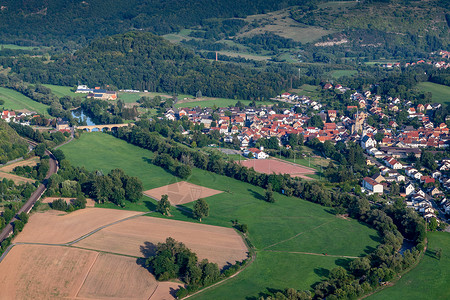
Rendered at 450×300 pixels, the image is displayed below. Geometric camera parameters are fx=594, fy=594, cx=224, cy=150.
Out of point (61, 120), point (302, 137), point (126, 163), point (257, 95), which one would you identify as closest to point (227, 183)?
point (126, 163)

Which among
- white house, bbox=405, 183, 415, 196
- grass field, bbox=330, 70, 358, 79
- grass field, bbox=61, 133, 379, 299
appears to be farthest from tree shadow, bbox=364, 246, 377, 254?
grass field, bbox=330, 70, 358, 79

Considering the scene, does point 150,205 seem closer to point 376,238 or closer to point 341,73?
point 376,238

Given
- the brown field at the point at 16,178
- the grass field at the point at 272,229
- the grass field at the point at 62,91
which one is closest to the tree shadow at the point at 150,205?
the grass field at the point at 272,229

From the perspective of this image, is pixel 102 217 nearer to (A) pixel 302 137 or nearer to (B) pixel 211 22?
(A) pixel 302 137

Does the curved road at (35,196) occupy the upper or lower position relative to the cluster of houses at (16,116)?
lower

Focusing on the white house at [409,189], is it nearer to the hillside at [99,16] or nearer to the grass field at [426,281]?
the grass field at [426,281]

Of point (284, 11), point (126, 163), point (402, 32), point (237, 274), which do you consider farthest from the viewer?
point (284, 11)

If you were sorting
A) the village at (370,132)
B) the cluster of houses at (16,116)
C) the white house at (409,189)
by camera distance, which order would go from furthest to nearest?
the cluster of houses at (16,116)
the village at (370,132)
the white house at (409,189)
